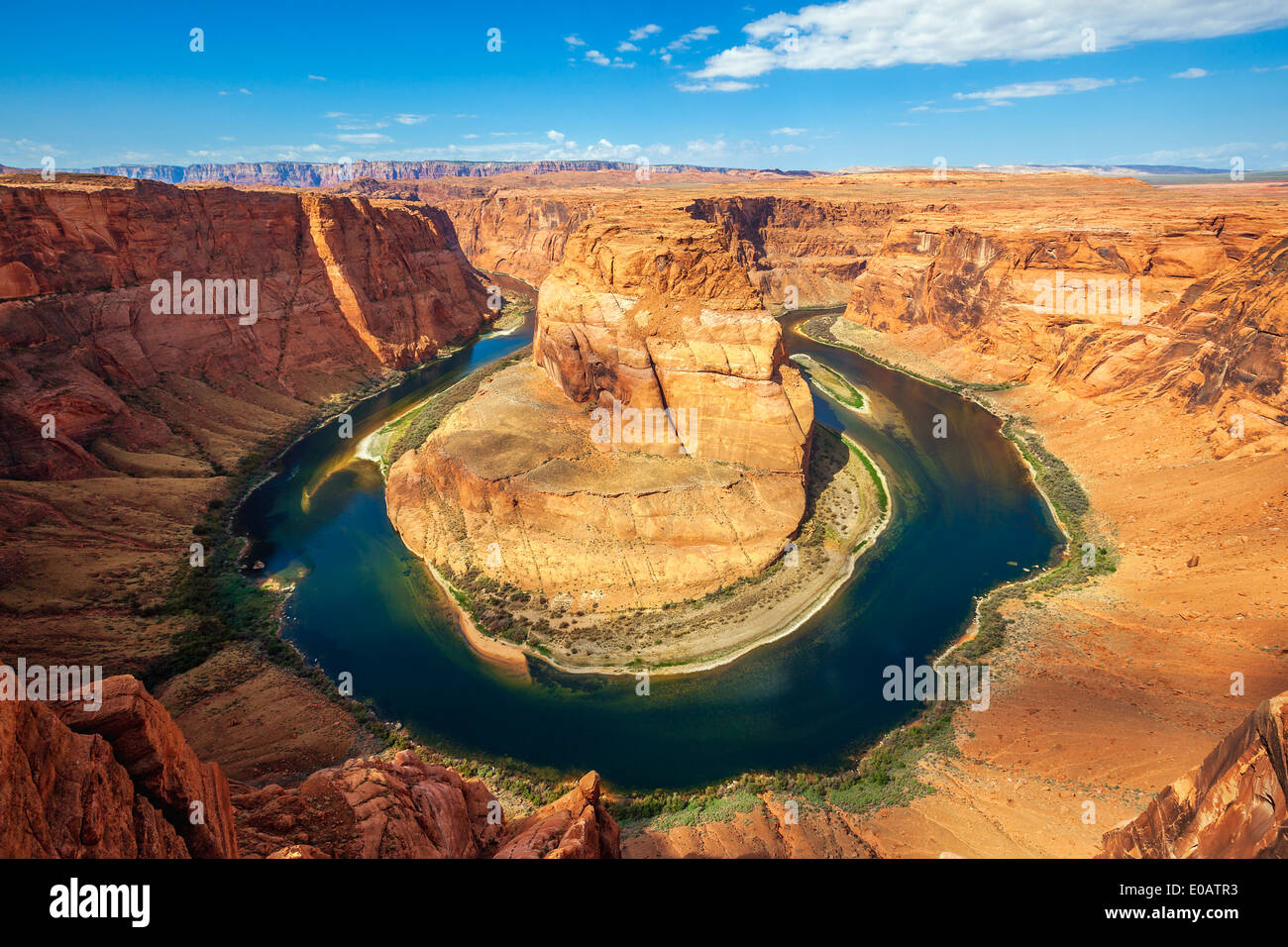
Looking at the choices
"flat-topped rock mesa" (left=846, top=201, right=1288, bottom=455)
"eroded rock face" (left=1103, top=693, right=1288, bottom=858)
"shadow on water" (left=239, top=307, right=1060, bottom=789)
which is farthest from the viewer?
"flat-topped rock mesa" (left=846, top=201, right=1288, bottom=455)

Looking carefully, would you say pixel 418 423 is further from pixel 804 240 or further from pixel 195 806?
pixel 804 240

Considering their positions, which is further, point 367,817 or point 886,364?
point 886,364

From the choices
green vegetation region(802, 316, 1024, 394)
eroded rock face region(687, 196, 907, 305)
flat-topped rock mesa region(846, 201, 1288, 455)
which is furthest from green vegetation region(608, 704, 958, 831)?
eroded rock face region(687, 196, 907, 305)

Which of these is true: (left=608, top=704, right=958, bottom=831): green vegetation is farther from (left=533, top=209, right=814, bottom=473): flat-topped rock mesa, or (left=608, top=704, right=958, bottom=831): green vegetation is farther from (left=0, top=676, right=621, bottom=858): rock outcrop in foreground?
(left=533, top=209, right=814, bottom=473): flat-topped rock mesa

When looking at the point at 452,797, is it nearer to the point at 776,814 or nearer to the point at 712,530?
the point at 776,814

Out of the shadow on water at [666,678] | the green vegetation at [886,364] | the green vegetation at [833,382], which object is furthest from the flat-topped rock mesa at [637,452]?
the green vegetation at [886,364]

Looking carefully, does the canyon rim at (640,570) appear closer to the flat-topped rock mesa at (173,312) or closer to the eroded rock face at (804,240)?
the flat-topped rock mesa at (173,312)

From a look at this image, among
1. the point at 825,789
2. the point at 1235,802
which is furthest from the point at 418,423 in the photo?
the point at 1235,802
